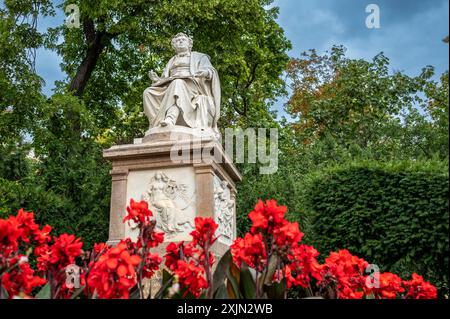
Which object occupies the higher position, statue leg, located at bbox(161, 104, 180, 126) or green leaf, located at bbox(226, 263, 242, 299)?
statue leg, located at bbox(161, 104, 180, 126)

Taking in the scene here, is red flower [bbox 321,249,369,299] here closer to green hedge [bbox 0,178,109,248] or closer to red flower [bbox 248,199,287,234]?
red flower [bbox 248,199,287,234]

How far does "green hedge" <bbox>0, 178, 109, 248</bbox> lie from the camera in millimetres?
7992

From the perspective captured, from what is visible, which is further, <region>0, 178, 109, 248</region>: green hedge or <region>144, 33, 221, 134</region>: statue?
<region>0, 178, 109, 248</region>: green hedge

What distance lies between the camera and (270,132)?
45.3ft

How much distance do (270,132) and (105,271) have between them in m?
12.0

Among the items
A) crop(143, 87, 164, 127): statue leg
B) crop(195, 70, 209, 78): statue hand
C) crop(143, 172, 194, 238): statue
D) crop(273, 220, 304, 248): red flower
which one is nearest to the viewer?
crop(273, 220, 304, 248): red flower

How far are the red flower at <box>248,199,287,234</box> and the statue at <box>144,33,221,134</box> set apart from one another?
4.40 metres

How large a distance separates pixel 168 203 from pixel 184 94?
1.70 m

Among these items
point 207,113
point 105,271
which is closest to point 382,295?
point 105,271

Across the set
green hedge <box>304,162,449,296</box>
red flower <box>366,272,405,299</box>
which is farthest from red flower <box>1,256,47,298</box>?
green hedge <box>304,162,449,296</box>

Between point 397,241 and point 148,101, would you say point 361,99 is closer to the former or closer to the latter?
point 148,101

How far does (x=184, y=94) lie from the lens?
6.80m

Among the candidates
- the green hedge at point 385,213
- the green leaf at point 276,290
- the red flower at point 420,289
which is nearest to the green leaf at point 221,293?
the green leaf at point 276,290
